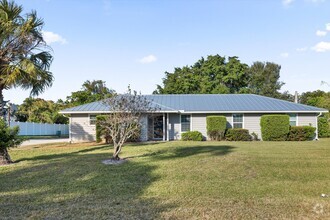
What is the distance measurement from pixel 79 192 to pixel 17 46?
850cm

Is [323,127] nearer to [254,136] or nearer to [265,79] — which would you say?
[254,136]

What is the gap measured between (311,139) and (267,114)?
12.5ft

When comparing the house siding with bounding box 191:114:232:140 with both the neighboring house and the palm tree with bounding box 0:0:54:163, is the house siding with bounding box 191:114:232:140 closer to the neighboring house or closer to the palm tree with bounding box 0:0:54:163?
the neighboring house

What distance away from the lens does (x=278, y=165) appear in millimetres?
11469

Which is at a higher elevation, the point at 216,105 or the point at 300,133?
the point at 216,105

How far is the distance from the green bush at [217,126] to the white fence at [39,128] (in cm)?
2240

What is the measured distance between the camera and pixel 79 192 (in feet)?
24.9

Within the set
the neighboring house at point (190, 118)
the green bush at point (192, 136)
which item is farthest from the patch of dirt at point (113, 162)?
the green bush at point (192, 136)

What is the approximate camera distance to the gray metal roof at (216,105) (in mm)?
→ 25297

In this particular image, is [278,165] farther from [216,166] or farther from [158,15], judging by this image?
[158,15]

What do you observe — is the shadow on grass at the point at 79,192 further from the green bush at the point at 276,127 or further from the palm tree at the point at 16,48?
the green bush at the point at 276,127

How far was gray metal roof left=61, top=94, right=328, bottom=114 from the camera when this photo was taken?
25.3 meters

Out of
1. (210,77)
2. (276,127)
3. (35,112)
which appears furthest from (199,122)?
(35,112)

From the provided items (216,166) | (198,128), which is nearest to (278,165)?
(216,166)
